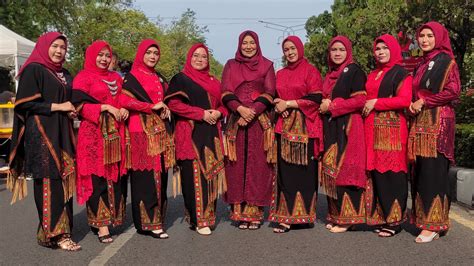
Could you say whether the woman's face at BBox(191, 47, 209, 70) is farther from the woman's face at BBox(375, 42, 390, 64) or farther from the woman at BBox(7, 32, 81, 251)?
the woman's face at BBox(375, 42, 390, 64)

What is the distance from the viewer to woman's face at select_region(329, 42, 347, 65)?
214 inches

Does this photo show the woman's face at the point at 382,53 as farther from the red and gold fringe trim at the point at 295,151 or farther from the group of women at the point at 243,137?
the red and gold fringe trim at the point at 295,151

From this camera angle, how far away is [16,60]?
14.2 m

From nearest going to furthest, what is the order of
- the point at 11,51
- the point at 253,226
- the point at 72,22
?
the point at 253,226 < the point at 11,51 < the point at 72,22

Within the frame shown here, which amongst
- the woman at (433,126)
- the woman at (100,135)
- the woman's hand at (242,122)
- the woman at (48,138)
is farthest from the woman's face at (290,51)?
the woman at (48,138)

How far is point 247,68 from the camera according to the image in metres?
5.57

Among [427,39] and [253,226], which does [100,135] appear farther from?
[427,39]

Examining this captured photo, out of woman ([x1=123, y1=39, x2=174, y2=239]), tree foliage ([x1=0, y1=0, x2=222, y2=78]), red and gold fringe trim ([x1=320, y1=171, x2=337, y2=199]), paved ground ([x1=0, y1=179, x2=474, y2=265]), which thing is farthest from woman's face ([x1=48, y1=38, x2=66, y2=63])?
Answer: tree foliage ([x1=0, y1=0, x2=222, y2=78])

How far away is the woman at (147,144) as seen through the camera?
17.4 ft

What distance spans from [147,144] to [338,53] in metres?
1.97

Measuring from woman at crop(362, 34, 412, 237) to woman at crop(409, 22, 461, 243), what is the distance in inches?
5.2

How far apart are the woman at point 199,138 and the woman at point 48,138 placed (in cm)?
102

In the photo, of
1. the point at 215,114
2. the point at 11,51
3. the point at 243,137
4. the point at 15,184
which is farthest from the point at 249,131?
the point at 11,51

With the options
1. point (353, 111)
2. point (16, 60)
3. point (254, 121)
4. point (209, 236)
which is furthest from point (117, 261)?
point (16, 60)
